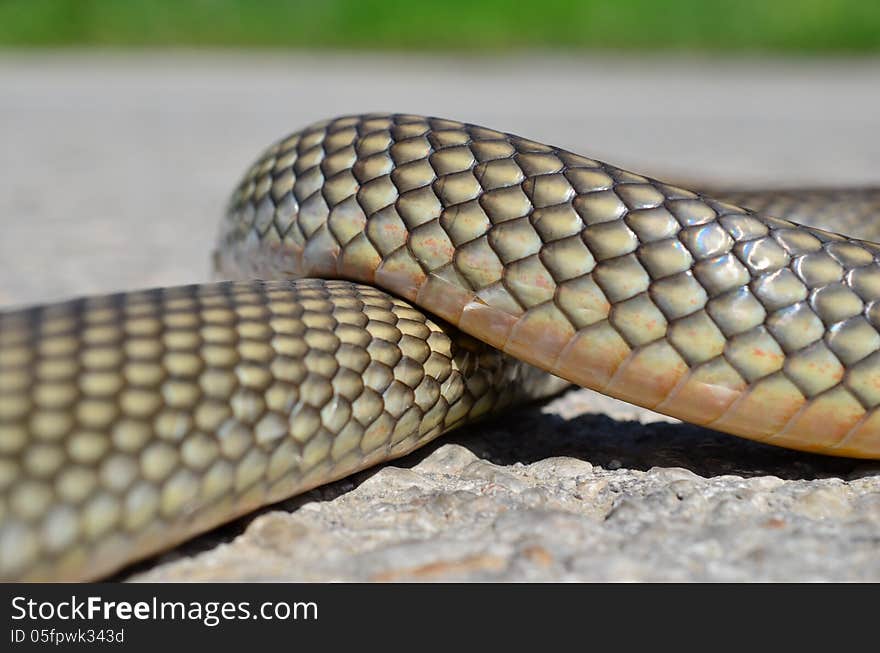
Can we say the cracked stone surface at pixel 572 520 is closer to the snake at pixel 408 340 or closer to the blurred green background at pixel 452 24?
the snake at pixel 408 340

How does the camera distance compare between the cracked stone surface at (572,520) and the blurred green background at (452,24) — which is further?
the blurred green background at (452,24)

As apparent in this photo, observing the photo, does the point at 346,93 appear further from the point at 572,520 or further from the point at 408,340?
the point at 572,520

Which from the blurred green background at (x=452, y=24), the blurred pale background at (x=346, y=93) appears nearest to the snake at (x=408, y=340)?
the blurred pale background at (x=346, y=93)

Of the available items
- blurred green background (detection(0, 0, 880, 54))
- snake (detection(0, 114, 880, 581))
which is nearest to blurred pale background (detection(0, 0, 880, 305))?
blurred green background (detection(0, 0, 880, 54))

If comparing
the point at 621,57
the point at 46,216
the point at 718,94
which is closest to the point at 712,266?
the point at 46,216

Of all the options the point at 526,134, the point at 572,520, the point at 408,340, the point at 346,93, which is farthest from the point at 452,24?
the point at 572,520

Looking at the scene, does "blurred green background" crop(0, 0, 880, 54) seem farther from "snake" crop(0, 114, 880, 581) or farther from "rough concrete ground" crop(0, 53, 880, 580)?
"snake" crop(0, 114, 880, 581)

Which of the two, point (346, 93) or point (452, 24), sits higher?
point (452, 24)

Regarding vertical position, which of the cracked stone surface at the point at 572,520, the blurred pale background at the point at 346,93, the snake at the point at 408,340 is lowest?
the blurred pale background at the point at 346,93
